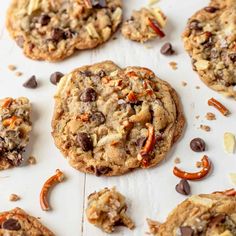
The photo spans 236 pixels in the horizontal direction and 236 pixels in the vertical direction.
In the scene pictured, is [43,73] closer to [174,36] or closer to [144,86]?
[144,86]

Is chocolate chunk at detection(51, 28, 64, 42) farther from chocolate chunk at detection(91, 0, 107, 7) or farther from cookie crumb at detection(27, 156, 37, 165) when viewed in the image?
cookie crumb at detection(27, 156, 37, 165)

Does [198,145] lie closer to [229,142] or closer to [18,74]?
[229,142]

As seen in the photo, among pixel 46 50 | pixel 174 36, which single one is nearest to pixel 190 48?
pixel 174 36

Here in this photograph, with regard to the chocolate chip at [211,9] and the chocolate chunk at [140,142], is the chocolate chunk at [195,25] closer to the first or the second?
the chocolate chip at [211,9]

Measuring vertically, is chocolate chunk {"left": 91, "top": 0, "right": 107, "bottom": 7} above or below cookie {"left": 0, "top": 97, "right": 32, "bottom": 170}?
above

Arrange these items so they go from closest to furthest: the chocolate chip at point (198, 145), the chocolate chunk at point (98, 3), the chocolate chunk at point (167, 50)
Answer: the chocolate chip at point (198, 145) → the chocolate chunk at point (167, 50) → the chocolate chunk at point (98, 3)

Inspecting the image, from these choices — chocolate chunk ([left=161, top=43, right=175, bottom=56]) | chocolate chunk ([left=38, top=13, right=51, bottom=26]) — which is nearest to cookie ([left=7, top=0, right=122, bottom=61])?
chocolate chunk ([left=38, top=13, right=51, bottom=26])

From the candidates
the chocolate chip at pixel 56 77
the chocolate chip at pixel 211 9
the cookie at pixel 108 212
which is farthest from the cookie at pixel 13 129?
the chocolate chip at pixel 211 9
